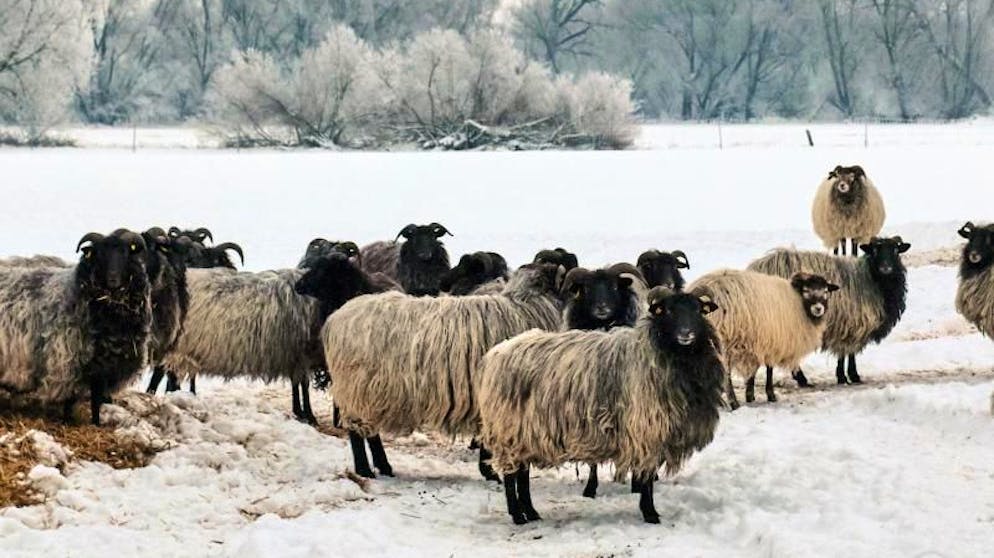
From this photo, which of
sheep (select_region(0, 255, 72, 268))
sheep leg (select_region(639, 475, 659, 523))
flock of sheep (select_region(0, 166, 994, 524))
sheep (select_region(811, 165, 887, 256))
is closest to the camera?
sheep leg (select_region(639, 475, 659, 523))

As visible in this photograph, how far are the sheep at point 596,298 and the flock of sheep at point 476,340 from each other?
0.01m

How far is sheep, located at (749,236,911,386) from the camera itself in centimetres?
1273

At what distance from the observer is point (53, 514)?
750 cm

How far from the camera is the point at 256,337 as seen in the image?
10727mm

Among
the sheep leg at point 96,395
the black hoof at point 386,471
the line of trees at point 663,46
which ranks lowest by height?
the black hoof at point 386,471

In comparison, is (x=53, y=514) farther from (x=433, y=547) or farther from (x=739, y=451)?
(x=739, y=451)

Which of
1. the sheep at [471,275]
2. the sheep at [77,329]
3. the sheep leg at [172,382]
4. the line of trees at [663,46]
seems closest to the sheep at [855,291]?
the sheep at [471,275]

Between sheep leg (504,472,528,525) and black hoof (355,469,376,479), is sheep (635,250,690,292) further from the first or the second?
sheep leg (504,472,528,525)

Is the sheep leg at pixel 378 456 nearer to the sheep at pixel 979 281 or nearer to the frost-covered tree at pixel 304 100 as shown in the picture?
the sheep at pixel 979 281

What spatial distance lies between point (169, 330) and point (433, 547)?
3.79 meters

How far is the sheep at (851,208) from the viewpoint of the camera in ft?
66.3

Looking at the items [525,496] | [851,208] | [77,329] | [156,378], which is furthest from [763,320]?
[851,208]

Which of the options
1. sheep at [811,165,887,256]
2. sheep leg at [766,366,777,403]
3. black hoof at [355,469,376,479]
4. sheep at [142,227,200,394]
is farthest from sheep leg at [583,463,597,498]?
sheep at [811,165,887,256]

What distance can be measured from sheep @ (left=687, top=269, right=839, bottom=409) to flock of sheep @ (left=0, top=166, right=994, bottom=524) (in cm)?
2
